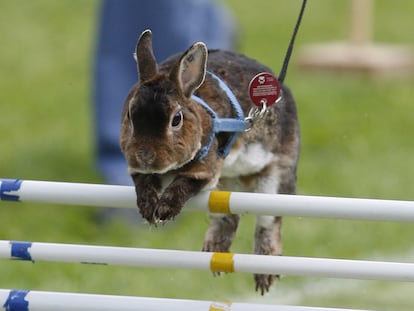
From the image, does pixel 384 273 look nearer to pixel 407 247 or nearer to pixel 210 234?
pixel 210 234

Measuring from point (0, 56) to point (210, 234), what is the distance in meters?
11.7

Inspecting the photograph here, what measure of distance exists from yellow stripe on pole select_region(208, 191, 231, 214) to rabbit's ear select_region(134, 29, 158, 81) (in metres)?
0.46

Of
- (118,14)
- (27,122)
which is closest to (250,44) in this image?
(27,122)

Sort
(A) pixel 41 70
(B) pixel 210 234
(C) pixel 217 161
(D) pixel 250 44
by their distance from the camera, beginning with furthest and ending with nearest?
1. (D) pixel 250 44
2. (A) pixel 41 70
3. (B) pixel 210 234
4. (C) pixel 217 161

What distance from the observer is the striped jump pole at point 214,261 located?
4.32 m

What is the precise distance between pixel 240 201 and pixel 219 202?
71 millimetres

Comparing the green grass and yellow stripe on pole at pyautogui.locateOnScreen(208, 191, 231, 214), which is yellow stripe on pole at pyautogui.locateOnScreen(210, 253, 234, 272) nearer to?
yellow stripe on pole at pyautogui.locateOnScreen(208, 191, 231, 214)

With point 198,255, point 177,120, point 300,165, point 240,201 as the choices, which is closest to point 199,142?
point 177,120

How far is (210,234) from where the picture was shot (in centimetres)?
519

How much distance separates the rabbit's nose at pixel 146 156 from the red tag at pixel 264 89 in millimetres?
452

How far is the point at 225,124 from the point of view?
4676 mm

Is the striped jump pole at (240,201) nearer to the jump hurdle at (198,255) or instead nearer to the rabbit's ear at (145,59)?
the jump hurdle at (198,255)

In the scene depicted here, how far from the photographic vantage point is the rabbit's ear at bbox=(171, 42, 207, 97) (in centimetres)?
438

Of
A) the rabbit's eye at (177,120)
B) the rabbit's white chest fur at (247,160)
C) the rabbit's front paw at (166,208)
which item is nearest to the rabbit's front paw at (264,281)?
the rabbit's white chest fur at (247,160)
